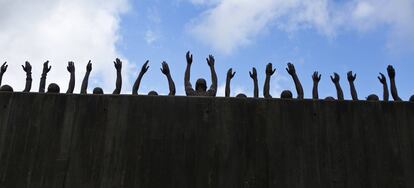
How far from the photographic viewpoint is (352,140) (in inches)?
340

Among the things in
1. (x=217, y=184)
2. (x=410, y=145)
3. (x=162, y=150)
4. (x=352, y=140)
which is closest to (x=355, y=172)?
(x=352, y=140)

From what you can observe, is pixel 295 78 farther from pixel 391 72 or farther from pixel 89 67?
pixel 89 67

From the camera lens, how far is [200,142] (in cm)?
851

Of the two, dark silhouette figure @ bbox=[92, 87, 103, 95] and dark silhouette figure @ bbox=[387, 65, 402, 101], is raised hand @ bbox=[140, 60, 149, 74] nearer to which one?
dark silhouette figure @ bbox=[92, 87, 103, 95]

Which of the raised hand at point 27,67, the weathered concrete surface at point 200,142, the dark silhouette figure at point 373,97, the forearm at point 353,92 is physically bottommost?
the weathered concrete surface at point 200,142

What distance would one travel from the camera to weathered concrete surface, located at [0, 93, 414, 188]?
8258 mm

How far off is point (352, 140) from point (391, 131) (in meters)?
0.75

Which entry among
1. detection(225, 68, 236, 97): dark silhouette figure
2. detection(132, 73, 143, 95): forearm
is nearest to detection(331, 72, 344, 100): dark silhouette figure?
detection(225, 68, 236, 97): dark silhouette figure

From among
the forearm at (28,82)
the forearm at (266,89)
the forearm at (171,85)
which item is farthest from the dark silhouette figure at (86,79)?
the forearm at (266,89)

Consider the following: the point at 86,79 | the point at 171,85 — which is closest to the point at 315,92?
the point at 171,85

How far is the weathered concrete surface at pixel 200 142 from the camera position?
826cm

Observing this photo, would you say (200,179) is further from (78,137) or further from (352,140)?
(352,140)

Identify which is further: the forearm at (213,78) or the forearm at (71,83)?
the forearm at (213,78)

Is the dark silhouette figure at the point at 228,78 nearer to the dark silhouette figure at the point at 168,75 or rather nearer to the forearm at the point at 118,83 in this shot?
the dark silhouette figure at the point at 168,75
